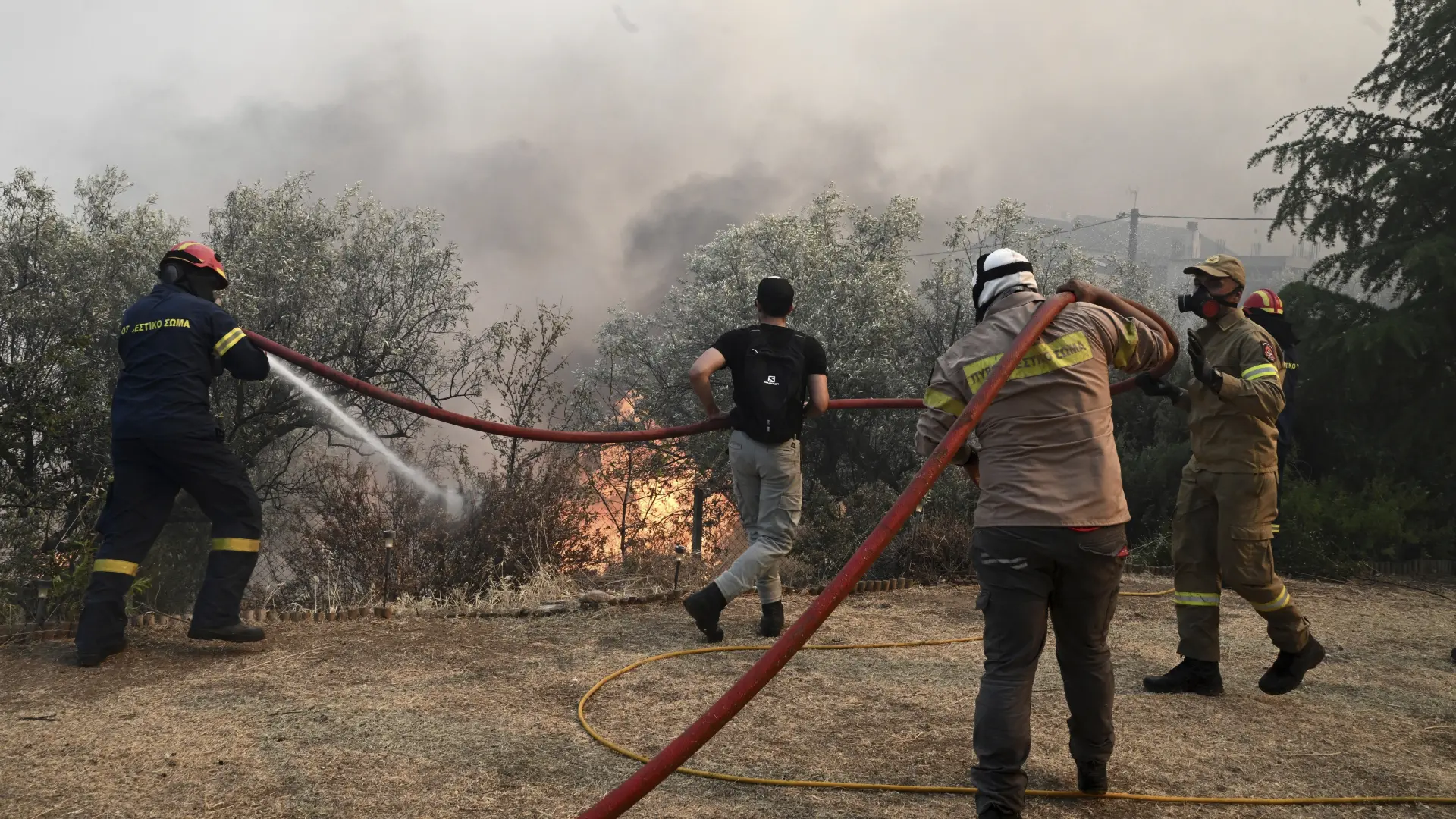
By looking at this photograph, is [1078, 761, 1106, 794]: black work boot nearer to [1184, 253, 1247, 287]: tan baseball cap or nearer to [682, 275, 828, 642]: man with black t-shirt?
[682, 275, 828, 642]: man with black t-shirt

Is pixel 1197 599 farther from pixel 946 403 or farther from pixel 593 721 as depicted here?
pixel 593 721

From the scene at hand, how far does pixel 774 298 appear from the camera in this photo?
554 centimetres

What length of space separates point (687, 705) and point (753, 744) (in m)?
0.60

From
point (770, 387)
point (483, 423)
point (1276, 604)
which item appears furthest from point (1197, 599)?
point (483, 423)

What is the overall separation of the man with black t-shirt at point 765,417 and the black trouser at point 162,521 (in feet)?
7.48

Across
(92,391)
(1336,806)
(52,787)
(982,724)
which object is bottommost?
(52,787)

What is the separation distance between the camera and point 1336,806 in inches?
138

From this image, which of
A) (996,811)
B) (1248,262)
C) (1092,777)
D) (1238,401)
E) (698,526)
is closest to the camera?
(996,811)

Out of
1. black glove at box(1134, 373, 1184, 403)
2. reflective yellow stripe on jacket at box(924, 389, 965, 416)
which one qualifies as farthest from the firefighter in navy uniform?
black glove at box(1134, 373, 1184, 403)

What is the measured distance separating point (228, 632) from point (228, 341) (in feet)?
4.65

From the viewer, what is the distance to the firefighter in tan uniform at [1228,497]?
459 cm

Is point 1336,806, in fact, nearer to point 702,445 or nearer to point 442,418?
point 442,418

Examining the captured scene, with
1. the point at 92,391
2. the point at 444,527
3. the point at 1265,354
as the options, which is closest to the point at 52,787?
the point at 1265,354

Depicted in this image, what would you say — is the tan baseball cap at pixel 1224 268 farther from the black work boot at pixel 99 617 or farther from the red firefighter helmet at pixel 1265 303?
the black work boot at pixel 99 617
